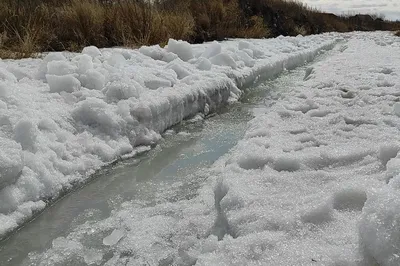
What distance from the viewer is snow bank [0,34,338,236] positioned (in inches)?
77.8

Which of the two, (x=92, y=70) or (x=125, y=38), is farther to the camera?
(x=125, y=38)

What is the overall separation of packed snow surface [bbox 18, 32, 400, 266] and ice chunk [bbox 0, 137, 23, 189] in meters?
0.03

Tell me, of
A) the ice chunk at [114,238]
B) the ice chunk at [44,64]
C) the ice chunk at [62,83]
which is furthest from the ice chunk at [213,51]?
the ice chunk at [114,238]

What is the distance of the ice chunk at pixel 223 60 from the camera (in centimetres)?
515

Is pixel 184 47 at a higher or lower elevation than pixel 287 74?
higher

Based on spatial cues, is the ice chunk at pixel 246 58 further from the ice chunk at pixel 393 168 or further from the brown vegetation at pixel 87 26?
the ice chunk at pixel 393 168

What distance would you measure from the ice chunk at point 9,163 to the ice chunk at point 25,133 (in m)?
0.14

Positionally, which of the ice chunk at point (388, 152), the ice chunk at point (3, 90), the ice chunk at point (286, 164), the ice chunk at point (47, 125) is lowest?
the ice chunk at point (286, 164)

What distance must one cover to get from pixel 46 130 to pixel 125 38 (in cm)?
433

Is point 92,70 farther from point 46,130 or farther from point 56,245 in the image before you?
point 56,245

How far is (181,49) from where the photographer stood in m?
5.17

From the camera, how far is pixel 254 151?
2.09 m

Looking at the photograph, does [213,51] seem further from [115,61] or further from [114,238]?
[114,238]

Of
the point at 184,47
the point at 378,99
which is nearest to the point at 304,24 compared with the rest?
→ the point at 184,47
